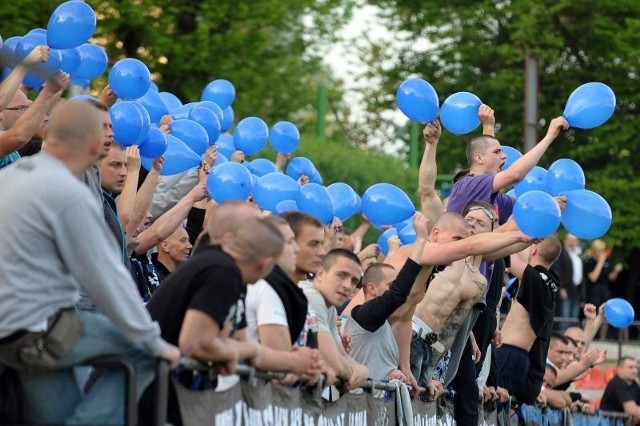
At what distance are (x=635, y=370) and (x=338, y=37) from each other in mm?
12826

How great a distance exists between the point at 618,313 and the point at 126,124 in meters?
8.29

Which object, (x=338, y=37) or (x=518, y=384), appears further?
(x=338, y=37)

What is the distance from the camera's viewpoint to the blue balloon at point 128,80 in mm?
12445

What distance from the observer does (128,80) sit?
1252cm

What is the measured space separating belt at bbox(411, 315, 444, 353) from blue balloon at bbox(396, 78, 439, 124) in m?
1.67

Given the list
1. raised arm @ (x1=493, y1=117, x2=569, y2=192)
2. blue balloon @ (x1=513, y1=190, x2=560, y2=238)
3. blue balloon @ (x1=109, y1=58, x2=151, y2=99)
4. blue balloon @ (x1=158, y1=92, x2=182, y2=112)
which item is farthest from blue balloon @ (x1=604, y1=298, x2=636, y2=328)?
blue balloon @ (x1=109, y1=58, x2=151, y2=99)

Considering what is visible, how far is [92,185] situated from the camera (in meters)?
9.27

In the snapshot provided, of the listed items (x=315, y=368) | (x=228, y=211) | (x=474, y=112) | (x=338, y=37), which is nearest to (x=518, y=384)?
(x=474, y=112)

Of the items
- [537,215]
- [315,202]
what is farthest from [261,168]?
[537,215]

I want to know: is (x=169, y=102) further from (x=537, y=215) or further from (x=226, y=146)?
(x=537, y=215)

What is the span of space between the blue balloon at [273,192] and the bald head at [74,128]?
506 cm

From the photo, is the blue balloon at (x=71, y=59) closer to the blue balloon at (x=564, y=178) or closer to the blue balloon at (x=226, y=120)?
the blue balloon at (x=226, y=120)

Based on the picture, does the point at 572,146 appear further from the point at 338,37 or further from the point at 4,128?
the point at 4,128

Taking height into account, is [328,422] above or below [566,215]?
below
